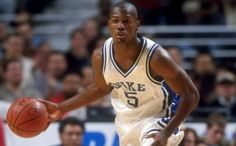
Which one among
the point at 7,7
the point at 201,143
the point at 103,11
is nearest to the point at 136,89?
the point at 201,143

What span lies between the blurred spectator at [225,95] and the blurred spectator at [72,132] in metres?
2.31

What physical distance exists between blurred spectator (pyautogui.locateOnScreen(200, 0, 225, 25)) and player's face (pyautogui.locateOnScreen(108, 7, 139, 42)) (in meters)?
5.96

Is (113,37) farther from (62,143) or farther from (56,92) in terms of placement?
(56,92)

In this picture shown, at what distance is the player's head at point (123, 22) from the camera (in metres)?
6.56

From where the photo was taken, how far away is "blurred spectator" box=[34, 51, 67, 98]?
418 inches

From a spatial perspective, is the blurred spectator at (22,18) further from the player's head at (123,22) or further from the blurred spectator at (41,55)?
the player's head at (123,22)

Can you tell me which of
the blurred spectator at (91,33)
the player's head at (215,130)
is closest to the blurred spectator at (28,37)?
the blurred spectator at (91,33)

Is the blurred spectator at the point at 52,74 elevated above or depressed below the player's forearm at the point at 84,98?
below

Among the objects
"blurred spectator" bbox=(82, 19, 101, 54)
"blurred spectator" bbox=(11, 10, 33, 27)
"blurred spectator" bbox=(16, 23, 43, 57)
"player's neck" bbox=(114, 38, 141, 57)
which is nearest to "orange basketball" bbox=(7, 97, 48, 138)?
"player's neck" bbox=(114, 38, 141, 57)

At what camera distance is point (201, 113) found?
10.4 m

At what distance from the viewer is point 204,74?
10.9 metres

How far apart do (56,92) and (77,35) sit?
1.34 m

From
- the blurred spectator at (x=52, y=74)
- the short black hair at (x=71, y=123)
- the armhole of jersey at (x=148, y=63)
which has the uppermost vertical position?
the armhole of jersey at (x=148, y=63)

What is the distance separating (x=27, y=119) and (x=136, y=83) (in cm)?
85
